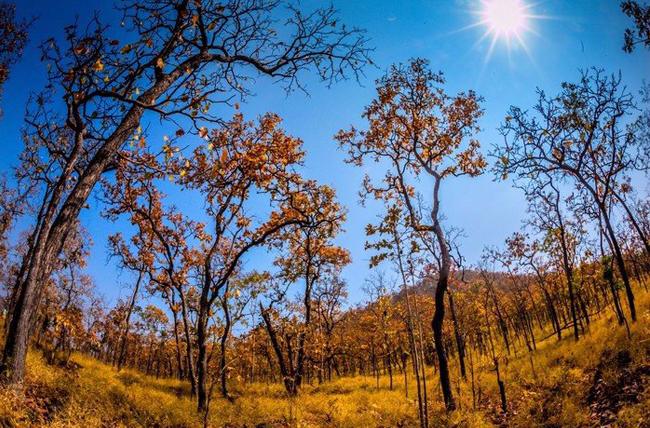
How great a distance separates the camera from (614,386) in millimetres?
9633

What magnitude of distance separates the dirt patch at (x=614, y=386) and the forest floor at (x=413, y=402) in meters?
0.03

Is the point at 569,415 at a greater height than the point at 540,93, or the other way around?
the point at 540,93

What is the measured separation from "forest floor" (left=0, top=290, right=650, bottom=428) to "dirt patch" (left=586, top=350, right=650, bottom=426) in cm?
3

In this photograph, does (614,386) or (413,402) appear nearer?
(614,386)

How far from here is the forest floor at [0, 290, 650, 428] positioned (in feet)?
27.4

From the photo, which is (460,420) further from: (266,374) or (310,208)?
(266,374)

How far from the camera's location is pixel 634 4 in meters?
7.74

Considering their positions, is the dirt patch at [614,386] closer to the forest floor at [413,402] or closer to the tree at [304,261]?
the forest floor at [413,402]

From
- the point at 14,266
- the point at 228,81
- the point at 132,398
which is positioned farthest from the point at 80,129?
the point at 14,266

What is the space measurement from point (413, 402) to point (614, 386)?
37.5 feet

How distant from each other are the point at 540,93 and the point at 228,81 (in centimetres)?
1423

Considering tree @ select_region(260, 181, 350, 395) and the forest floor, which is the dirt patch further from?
tree @ select_region(260, 181, 350, 395)

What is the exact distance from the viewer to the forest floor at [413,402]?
835cm

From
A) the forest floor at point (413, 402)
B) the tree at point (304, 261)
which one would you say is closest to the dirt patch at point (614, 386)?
the forest floor at point (413, 402)
